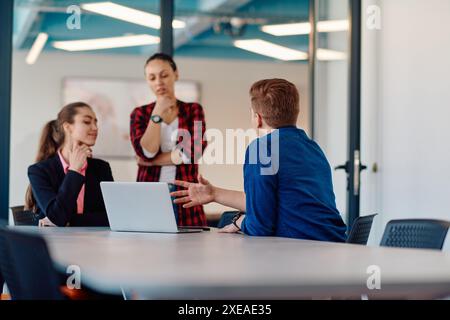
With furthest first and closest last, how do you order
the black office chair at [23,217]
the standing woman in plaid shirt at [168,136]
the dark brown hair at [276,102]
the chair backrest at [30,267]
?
the standing woman in plaid shirt at [168,136]
the black office chair at [23,217]
the dark brown hair at [276,102]
the chair backrest at [30,267]

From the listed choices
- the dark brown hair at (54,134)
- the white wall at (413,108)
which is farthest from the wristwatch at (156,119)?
the white wall at (413,108)

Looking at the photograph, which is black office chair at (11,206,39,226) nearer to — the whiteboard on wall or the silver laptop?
the silver laptop

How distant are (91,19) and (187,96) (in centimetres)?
86

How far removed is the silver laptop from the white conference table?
0.85 m

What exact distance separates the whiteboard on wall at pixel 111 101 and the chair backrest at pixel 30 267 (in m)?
3.94

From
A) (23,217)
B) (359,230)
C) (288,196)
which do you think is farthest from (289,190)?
(23,217)

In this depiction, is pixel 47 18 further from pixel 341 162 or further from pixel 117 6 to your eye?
pixel 341 162

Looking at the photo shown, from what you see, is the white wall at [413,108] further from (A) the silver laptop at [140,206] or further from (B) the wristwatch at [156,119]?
(A) the silver laptop at [140,206]

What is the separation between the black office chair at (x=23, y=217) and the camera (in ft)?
13.6

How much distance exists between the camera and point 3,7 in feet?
18.5

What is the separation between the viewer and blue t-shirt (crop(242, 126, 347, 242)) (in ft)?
10.3

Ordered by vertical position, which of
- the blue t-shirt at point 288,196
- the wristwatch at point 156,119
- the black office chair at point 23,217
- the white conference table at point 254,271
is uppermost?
the wristwatch at point 156,119

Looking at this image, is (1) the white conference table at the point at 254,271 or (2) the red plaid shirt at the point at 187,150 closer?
(1) the white conference table at the point at 254,271

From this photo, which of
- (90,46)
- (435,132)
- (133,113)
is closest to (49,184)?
(133,113)
